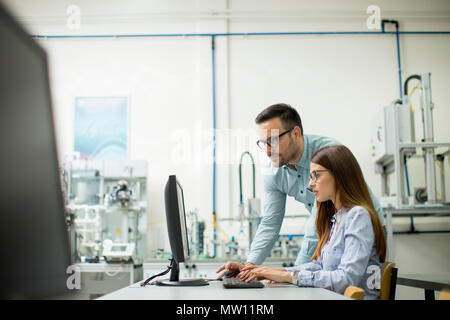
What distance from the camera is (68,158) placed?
3109 mm

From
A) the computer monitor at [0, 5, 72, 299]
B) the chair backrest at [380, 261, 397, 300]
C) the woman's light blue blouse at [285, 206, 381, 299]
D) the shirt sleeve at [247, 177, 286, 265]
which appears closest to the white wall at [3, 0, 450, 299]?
the shirt sleeve at [247, 177, 286, 265]

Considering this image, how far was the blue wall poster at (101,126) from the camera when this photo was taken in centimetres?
353

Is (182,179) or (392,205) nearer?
(392,205)

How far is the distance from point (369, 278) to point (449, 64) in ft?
9.52

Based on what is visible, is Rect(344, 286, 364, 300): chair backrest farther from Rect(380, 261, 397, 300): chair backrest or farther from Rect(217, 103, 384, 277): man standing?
Rect(217, 103, 384, 277): man standing

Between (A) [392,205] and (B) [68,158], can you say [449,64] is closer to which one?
(A) [392,205]

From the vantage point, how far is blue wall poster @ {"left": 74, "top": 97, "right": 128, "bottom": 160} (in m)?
3.53

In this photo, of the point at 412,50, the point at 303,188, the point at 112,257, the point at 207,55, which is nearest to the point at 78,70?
the point at 207,55

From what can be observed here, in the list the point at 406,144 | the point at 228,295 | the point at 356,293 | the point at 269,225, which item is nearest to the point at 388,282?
the point at 356,293

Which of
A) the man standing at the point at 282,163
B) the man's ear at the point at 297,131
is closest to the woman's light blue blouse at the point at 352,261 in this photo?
the man standing at the point at 282,163

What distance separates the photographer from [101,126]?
356cm

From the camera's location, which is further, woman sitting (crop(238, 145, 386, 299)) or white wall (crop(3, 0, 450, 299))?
white wall (crop(3, 0, 450, 299))

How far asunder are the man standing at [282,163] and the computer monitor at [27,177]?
1.37 metres

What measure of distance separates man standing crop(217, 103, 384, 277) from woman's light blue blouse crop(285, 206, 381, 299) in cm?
41
